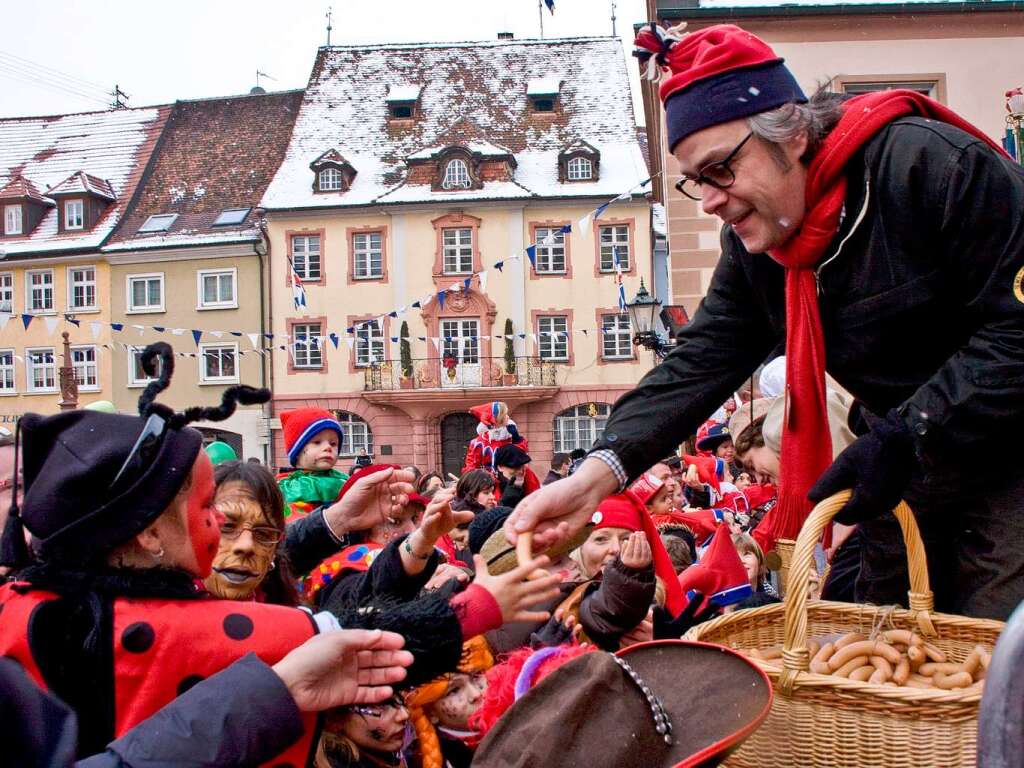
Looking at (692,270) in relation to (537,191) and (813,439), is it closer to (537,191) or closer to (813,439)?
(813,439)

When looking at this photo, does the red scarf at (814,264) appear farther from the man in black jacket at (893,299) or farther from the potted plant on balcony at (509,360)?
the potted plant on balcony at (509,360)

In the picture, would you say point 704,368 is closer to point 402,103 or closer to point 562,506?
point 562,506

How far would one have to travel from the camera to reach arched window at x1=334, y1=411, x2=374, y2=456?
3259cm

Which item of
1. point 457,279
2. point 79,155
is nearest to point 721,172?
point 457,279

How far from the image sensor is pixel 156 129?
37.0 metres

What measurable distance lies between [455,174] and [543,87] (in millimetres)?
4754

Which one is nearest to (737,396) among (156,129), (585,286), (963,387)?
(963,387)

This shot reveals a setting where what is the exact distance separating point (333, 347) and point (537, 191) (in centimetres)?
780

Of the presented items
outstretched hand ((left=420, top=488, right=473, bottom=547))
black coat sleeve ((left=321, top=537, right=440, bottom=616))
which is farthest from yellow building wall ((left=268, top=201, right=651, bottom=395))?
Result: outstretched hand ((left=420, top=488, right=473, bottom=547))

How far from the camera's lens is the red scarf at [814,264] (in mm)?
2316

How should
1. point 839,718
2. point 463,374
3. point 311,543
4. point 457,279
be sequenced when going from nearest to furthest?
1. point 839,718
2. point 311,543
3. point 457,279
4. point 463,374

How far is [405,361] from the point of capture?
103ft

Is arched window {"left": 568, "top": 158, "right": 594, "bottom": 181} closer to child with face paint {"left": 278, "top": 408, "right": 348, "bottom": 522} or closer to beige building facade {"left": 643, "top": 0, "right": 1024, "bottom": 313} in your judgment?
beige building facade {"left": 643, "top": 0, "right": 1024, "bottom": 313}

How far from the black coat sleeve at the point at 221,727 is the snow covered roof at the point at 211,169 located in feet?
104
